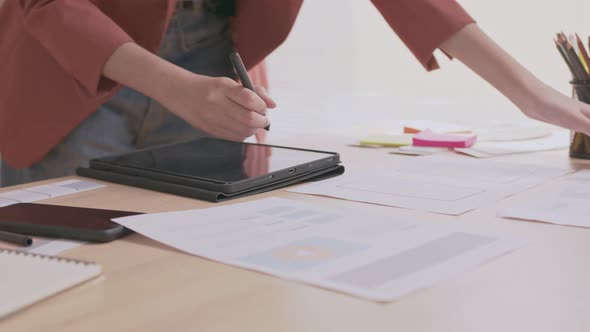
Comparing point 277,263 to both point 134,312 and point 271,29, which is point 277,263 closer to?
point 134,312

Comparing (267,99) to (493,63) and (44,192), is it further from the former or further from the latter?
(493,63)

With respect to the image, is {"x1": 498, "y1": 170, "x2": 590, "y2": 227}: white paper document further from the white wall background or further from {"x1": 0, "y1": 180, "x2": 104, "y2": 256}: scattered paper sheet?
the white wall background

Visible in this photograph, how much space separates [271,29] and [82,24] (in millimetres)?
419

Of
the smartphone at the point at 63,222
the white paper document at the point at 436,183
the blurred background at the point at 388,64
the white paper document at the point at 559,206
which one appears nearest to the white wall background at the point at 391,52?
the blurred background at the point at 388,64

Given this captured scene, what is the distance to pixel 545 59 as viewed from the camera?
197 cm

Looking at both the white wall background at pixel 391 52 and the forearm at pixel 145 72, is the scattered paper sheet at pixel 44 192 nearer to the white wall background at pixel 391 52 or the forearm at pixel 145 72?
the forearm at pixel 145 72

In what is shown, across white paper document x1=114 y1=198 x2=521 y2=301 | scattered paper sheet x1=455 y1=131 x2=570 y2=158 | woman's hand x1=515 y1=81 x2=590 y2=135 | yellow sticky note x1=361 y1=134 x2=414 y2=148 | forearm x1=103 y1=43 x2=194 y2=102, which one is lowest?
scattered paper sheet x1=455 y1=131 x2=570 y2=158

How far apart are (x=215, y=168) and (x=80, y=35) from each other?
30 centimetres

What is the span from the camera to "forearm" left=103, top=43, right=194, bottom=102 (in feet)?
3.14

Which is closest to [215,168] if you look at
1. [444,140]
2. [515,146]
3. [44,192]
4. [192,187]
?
[192,187]

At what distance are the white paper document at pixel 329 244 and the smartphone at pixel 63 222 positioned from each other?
0.02 metres

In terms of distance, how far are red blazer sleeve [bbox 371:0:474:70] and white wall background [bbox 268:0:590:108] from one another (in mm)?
887

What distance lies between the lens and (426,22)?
3.90ft

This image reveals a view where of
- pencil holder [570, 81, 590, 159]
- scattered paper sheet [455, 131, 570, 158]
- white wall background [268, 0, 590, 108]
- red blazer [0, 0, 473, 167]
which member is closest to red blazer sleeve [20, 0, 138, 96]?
red blazer [0, 0, 473, 167]
